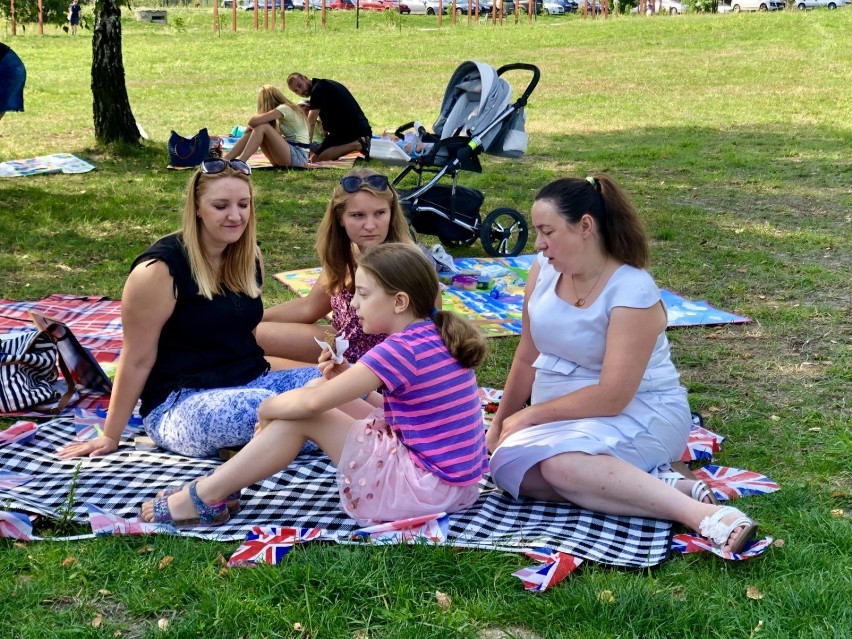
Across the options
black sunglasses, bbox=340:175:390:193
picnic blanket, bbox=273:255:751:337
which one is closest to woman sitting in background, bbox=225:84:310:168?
picnic blanket, bbox=273:255:751:337

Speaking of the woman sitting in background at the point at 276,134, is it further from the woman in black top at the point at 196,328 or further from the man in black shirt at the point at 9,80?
the woman in black top at the point at 196,328

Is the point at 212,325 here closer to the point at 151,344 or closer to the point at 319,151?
the point at 151,344

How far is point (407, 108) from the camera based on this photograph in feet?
53.2

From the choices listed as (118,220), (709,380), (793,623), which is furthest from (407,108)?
(793,623)

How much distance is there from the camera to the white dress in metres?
3.61

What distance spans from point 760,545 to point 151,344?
2.33 meters

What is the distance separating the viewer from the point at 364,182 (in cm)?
428

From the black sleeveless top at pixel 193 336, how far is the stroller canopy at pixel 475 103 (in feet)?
13.4

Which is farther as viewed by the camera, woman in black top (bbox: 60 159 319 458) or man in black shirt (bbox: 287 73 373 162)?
man in black shirt (bbox: 287 73 373 162)

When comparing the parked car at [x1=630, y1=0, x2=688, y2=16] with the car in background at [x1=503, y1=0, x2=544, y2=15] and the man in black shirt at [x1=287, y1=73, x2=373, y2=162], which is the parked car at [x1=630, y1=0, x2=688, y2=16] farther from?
the man in black shirt at [x1=287, y1=73, x2=373, y2=162]

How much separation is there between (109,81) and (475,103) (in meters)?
5.10

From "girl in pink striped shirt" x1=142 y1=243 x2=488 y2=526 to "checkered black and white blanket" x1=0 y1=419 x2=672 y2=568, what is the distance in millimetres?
125

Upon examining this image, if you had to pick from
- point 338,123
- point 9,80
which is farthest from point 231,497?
point 338,123

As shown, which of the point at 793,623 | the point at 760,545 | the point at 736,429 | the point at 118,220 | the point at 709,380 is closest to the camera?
the point at 793,623
